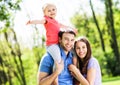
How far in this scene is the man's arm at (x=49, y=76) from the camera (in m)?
5.01

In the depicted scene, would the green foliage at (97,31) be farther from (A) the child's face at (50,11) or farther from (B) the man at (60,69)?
(B) the man at (60,69)

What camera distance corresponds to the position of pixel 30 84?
54.3 m

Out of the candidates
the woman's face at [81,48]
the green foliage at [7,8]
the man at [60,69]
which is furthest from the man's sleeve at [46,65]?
the green foliage at [7,8]

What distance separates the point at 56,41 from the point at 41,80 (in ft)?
2.15

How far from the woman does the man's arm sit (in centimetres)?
19

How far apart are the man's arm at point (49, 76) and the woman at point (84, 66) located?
19 centimetres

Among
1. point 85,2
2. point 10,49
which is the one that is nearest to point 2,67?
point 10,49

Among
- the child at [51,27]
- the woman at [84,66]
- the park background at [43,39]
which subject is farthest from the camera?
the park background at [43,39]

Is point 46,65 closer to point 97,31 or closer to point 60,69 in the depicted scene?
point 60,69

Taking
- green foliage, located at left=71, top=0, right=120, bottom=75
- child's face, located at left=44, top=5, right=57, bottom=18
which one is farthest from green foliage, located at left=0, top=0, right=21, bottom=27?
green foliage, located at left=71, top=0, right=120, bottom=75

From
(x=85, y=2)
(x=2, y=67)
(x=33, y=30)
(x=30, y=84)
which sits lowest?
(x=30, y=84)

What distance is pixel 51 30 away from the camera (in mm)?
5449

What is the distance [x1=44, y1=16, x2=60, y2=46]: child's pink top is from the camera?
5.41 m

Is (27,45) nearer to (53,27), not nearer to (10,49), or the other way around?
(10,49)
